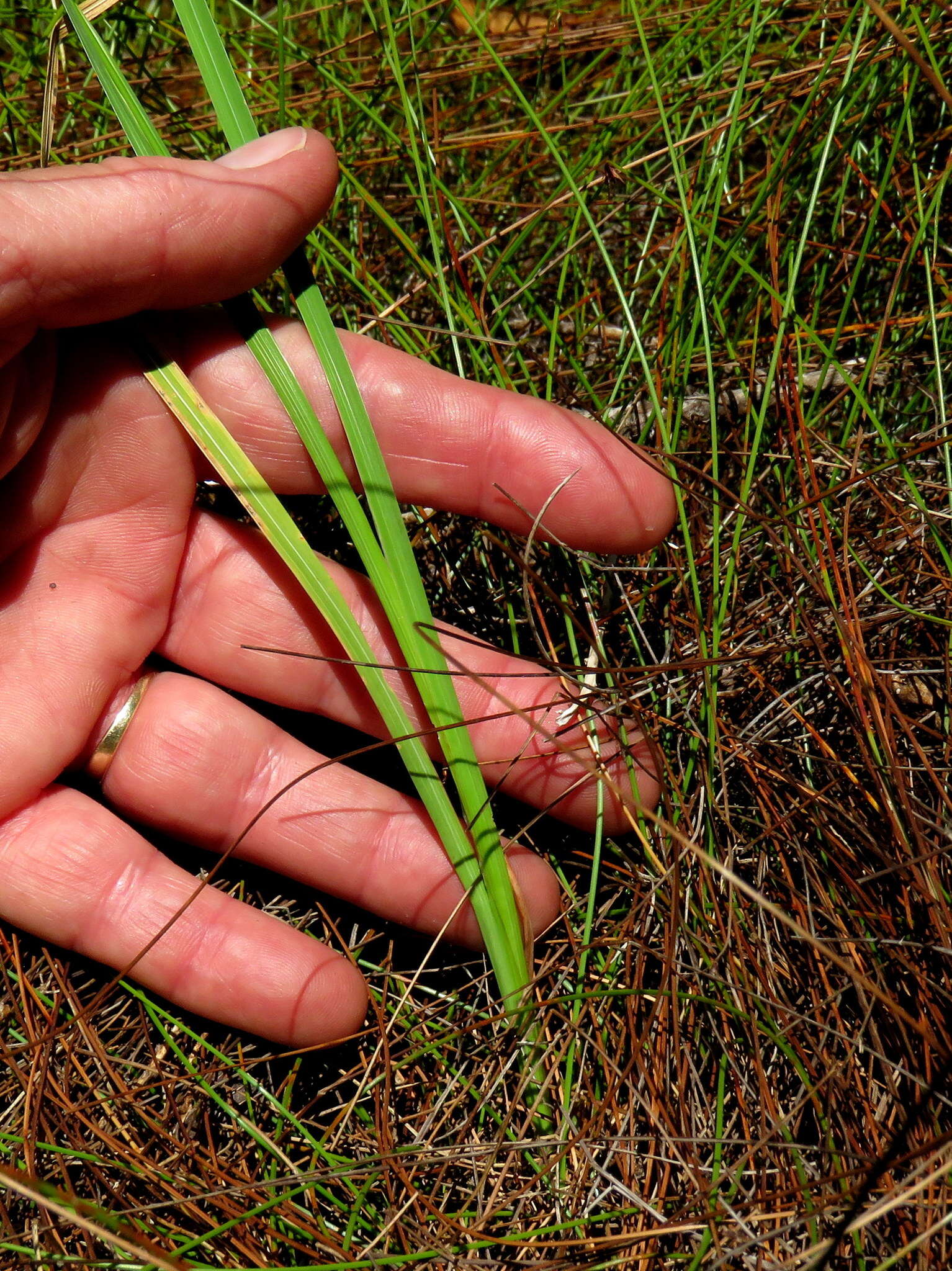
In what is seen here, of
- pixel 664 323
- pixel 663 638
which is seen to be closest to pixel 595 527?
pixel 663 638

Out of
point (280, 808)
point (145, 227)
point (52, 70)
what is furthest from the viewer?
point (280, 808)

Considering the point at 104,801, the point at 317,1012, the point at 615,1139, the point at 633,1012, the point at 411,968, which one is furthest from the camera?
the point at 104,801

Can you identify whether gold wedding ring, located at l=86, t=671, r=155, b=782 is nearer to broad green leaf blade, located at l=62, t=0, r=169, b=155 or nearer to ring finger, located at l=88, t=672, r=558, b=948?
ring finger, located at l=88, t=672, r=558, b=948

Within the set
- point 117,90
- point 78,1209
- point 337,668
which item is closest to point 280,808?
point 337,668

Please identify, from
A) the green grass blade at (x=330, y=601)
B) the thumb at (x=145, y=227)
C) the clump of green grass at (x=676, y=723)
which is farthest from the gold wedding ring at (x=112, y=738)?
the thumb at (x=145, y=227)

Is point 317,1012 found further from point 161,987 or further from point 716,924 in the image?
point 716,924

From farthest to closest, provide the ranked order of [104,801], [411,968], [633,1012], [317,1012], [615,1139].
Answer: [104,801] < [411,968] < [317,1012] < [633,1012] < [615,1139]

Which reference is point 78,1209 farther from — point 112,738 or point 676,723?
point 676,723

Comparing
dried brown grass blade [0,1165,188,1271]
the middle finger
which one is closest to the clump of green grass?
the middle finger
